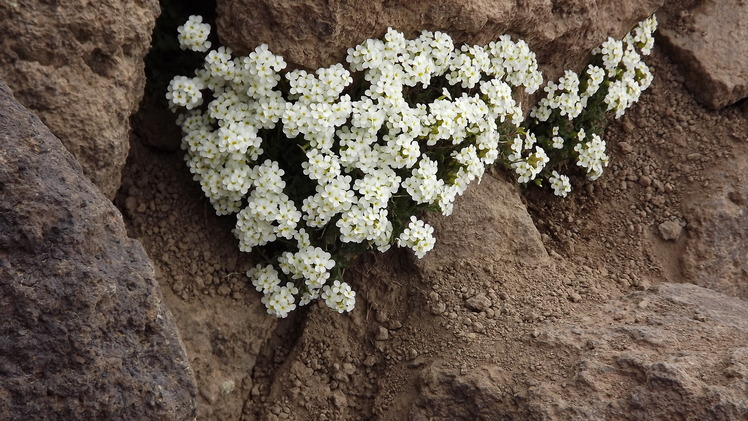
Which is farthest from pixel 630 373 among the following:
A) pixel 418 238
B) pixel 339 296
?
pixel 339 296

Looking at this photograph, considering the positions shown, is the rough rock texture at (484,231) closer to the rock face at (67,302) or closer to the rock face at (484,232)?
the rock face at (484,232)

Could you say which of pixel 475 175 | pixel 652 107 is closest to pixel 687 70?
pixel 652 107

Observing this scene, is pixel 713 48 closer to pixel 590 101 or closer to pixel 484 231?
pixel 590 101

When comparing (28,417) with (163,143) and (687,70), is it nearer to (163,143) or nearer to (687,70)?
(163,143)

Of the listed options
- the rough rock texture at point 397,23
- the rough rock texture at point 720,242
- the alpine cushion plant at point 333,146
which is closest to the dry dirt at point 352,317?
the alpine cushion plant at point 333,146

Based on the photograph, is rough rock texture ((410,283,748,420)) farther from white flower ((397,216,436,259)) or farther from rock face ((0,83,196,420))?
rock face ((0,83,196,420))
